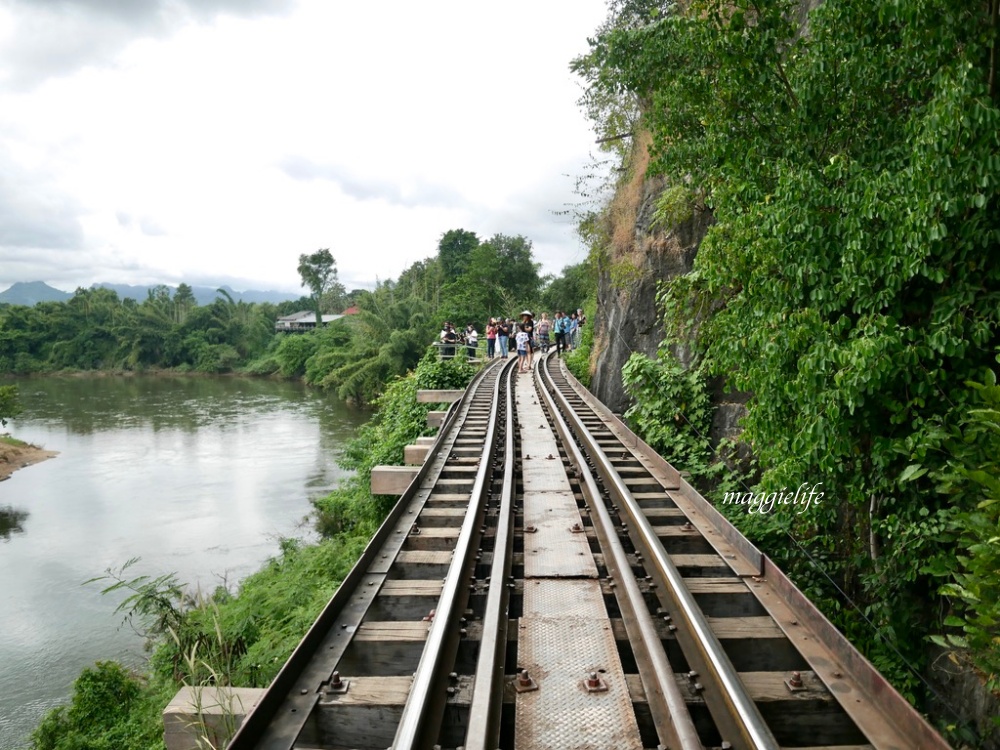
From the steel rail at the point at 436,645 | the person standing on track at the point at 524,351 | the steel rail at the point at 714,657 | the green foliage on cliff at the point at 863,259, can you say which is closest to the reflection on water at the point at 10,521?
the person standing on track at the point at 524,351

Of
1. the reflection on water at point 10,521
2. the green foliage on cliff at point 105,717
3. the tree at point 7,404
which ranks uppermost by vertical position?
the tree at point 7,404

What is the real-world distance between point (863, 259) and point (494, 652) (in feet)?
→ 10.6

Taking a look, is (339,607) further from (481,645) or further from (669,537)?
(669,537)

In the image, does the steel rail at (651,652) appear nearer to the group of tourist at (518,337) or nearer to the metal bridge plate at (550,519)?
the metal bridge plate at (550,519)

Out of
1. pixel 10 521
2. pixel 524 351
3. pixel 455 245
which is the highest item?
pixel 455 245

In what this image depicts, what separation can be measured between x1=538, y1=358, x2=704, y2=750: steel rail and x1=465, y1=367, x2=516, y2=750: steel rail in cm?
72

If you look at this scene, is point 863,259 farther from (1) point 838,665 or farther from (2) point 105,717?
(2) point 105,717

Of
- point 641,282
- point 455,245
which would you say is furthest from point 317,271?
point 641,282

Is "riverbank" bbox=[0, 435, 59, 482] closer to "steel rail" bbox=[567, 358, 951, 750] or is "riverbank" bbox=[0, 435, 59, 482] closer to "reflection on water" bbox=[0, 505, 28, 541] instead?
"reflection on water" bbox=[0, 505, 28, 541]

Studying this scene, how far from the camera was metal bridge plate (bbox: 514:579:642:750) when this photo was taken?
2.84 meters

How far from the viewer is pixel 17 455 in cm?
2659

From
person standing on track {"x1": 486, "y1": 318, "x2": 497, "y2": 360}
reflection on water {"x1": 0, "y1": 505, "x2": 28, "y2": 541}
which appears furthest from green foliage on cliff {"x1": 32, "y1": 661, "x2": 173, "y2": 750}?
person standing on track {"x1": 486, "y1": 318, "x2": 497, "y2": 360}

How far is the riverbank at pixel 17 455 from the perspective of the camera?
24969 millimetres

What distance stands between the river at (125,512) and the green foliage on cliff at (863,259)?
32.8 feet
